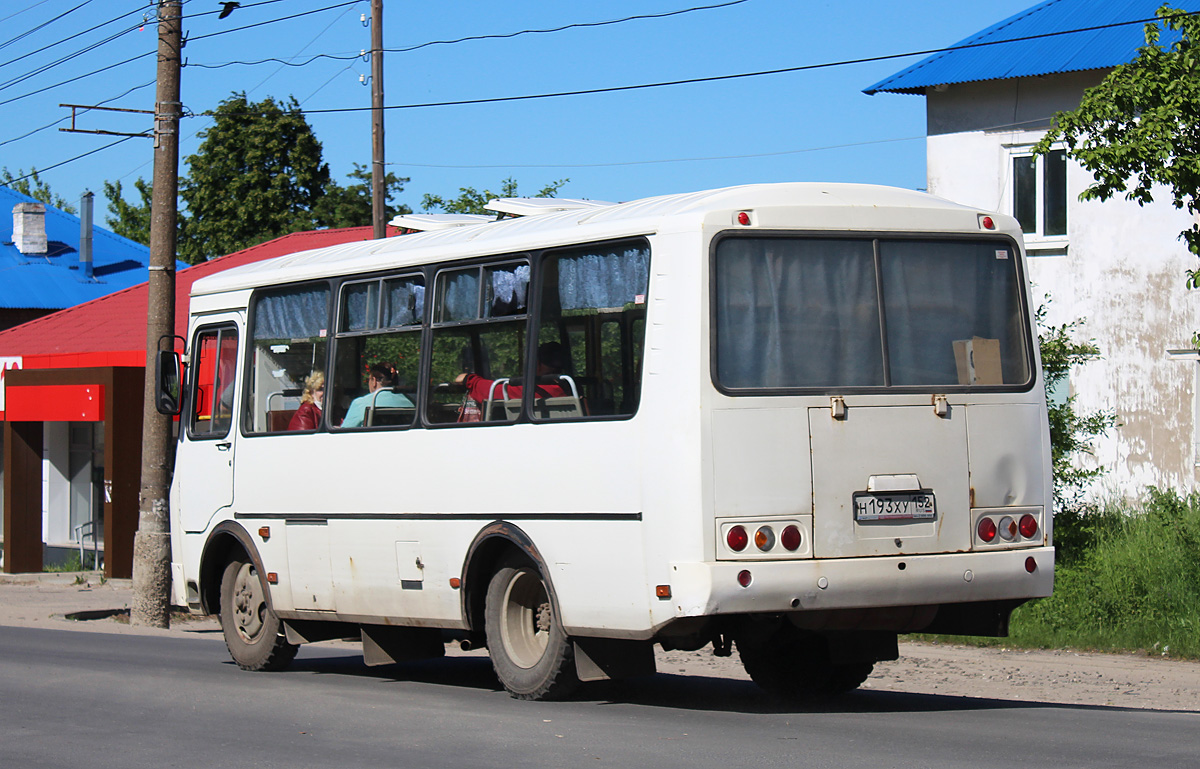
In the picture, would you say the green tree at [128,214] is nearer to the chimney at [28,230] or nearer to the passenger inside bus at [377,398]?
the chimney at [28,230]

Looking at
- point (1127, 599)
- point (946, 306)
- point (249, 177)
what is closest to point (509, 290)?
point (946, 306)

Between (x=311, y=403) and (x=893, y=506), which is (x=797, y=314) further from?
(x=311, y=403)

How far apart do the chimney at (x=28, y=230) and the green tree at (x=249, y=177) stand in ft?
38.2

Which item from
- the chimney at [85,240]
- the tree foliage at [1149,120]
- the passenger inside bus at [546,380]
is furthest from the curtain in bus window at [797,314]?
the chimney at [85,240]

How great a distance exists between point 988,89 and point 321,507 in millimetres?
14185

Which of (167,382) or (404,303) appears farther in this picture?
(167,382)

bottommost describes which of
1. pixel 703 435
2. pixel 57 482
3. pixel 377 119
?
pixel 703 435

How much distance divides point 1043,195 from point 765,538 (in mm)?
14829

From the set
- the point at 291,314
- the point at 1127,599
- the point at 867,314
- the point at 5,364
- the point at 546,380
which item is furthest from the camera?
the point at 5,364

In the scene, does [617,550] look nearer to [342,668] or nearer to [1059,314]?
[342,668]

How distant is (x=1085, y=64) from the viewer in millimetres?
20781

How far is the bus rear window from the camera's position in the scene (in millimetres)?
8641

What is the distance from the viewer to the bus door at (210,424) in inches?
490

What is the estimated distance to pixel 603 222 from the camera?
9195mm
